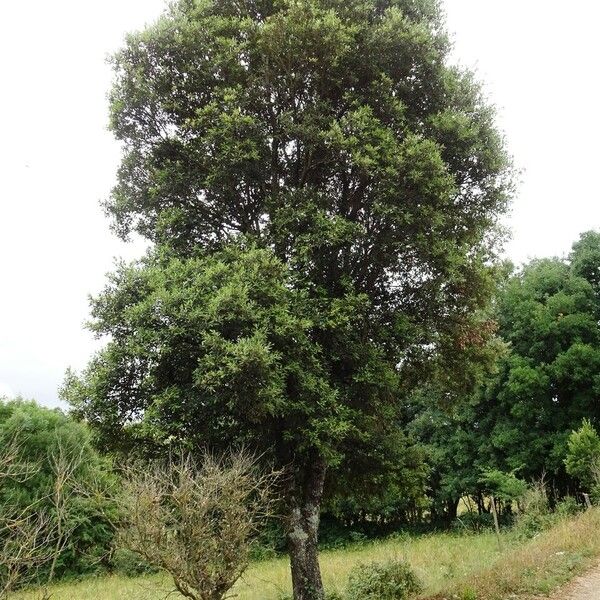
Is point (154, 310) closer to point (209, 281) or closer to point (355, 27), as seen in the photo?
point (209, 281)

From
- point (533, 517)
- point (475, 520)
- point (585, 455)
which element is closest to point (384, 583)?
point (533, 517)

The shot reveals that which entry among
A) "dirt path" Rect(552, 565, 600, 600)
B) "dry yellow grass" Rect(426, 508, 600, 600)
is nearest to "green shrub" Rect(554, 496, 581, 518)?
"dry yellow grass" Rect(426, 508, 600, 600)

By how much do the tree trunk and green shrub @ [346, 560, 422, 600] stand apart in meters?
0.78

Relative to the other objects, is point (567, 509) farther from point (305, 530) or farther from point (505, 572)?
point (305, 530)

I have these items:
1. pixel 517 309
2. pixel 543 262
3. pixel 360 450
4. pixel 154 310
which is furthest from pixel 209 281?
pixel 543 262

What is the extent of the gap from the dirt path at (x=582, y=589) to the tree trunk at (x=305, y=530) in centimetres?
396

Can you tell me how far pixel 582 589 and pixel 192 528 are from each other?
276 inches

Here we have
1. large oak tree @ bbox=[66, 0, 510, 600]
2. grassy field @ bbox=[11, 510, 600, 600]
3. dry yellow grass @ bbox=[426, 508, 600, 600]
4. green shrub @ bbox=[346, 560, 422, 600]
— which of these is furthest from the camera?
green shrub @ bbox=[346, 560, 422, 600]

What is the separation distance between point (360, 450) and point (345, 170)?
548 centimetres

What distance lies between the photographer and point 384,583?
1005 centimetres

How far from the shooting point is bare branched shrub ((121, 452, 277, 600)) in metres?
6.38

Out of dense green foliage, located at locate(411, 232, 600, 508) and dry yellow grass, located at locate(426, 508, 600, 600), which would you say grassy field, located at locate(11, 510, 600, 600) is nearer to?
dry yellow grass, located at locate(426, 508, 600, 600)

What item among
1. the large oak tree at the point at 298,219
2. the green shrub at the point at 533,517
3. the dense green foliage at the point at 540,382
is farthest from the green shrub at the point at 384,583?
the dense green foliage at the point at 540,382

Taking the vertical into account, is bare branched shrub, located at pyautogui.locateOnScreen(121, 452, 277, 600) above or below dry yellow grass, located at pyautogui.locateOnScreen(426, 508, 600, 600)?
above
